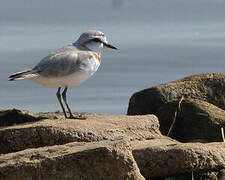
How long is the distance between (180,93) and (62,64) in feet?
5.61

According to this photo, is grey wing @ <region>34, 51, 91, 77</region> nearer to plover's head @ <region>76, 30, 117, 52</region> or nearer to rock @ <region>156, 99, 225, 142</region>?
plover's head @ <region>76, 30, 117, 52</region>

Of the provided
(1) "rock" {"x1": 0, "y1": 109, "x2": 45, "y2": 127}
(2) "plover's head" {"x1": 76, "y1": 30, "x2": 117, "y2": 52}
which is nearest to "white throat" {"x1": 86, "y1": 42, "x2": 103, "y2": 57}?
(2) "plover's head" {"x1": 76, "y1": 30, "x2": 117, "y2": 52}

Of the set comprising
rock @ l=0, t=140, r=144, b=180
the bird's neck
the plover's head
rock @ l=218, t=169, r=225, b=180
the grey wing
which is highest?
the plover's head

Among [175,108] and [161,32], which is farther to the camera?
[161,32]

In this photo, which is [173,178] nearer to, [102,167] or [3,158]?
[102,167]

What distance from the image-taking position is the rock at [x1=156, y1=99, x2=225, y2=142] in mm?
9688

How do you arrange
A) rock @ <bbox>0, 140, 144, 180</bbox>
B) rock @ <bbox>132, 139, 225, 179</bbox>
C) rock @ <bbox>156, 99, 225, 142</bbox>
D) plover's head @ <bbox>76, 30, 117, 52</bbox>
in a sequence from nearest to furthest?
1. rock @ <bbox>0, 140, 144, 180</bbox>
2. rock @ <bbox>132, 139, 225, 179</bbox>
3. rock @ <bbox>156, 99, 225, 142</bbox>
4. plover's head @ <bbox>76, 30, 117, 52</bbox>

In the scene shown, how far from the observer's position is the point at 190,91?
10.7 m

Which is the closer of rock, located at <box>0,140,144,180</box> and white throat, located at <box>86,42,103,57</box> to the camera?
rock, located at <box>0,140,144,180</box>

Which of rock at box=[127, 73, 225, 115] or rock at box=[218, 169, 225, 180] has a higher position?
rock at box=[127, 73, 225, 115]

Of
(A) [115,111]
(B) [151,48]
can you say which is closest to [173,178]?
(A) [115,111]

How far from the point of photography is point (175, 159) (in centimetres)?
756

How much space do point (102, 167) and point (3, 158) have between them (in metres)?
0.96

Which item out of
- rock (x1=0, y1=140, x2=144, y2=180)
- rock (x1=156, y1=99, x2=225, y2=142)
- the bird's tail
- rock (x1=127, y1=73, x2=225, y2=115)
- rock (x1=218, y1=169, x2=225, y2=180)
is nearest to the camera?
rock (x1=0, y1=140, x2=144, y2=180)
